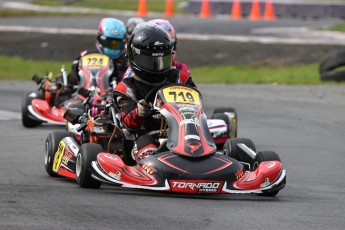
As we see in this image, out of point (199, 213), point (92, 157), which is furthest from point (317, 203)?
point (92, 157)

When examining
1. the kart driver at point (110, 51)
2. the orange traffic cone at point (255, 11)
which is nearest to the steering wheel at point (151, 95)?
the kart driver at point (110, 51)

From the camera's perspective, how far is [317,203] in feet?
23.6

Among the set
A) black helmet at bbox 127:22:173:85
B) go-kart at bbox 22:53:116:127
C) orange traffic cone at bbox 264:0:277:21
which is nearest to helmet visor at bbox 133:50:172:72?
black helmet at bbox 127:22:173:85

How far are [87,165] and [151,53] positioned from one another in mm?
1177

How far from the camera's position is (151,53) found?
8.23m

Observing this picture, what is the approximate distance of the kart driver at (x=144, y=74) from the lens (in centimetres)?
820

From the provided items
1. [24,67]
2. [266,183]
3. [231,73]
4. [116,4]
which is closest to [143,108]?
[266,183]

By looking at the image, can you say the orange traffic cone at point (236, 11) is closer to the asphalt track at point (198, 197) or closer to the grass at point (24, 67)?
the grass at point (24, 67)

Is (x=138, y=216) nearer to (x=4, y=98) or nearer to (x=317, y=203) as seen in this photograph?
(x=317, y=203)

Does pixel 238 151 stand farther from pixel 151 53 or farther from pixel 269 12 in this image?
pixel 269 12

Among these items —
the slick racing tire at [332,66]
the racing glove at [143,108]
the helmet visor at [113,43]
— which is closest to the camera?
the racing glove at [143,108]

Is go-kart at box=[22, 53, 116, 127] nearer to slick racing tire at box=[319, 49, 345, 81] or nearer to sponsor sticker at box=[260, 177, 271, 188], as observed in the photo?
sponsor sticker at box=[260, 177, 271, 188]

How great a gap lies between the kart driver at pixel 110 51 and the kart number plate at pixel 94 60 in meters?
0.26

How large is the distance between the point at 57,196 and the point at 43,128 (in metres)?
5.92
